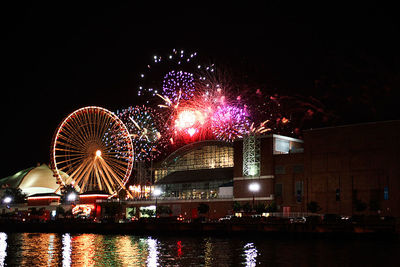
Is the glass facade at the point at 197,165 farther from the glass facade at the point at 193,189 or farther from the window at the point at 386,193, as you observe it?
the window at the point at 386,193

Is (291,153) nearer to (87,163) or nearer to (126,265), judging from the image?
(87,163)

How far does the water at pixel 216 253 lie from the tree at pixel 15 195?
8455cm

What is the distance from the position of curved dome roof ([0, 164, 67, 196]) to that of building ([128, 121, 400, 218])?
54974 mm

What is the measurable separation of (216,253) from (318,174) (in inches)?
1580

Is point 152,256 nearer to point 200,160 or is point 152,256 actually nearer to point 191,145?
point 200,160

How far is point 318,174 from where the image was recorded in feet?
279

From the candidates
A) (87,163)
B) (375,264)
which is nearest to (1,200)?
(87,163)

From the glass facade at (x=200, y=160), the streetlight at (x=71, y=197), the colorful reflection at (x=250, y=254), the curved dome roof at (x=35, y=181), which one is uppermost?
the glass facade at (x=200, y=160)

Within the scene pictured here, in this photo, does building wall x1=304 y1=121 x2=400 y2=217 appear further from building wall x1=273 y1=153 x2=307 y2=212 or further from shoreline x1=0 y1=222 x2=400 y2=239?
shoreline x1=0 y1=222 x2=400 y2=239

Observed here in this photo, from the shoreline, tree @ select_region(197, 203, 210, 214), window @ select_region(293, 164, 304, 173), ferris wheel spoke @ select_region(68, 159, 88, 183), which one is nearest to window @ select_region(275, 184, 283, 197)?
window @ select_region(293, 164, 304, 173)

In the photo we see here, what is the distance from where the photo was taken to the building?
78000 mm

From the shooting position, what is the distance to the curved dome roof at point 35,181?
154 m

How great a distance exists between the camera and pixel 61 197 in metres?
124

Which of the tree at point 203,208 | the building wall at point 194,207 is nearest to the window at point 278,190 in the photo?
the building wall at point 194,207
